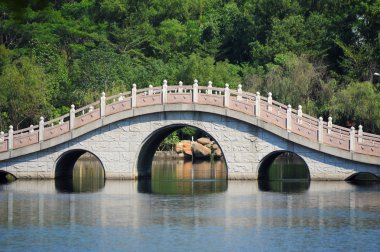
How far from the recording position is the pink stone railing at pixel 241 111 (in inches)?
1737

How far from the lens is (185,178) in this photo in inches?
2042

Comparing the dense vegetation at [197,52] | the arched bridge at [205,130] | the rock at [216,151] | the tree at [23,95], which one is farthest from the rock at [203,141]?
the arched bridge at [205,130]

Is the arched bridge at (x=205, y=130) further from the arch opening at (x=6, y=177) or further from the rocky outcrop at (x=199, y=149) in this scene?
the rocky outcrop at (x=199, y=149)

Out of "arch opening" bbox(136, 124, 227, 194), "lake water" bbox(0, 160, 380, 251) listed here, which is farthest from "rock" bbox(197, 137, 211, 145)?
"lake water" bbox(0, 160, 380, 251)

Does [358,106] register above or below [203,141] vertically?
above

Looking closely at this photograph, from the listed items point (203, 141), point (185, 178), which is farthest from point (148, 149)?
point (203, 141)

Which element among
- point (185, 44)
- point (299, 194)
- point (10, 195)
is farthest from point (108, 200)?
point (185, 44)

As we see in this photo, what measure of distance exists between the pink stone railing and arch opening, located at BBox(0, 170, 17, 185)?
2.24 metres

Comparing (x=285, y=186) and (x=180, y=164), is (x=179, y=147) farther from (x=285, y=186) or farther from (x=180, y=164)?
(x=285, y=186)

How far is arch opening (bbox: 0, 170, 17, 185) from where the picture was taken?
49.8 meters

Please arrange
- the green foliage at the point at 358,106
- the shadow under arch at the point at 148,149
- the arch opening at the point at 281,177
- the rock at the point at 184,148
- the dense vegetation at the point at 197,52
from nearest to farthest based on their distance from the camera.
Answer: the arch opening at the point at 281,177, the shadow under arch at the point at 148,149, the green foliage at the point at 358,106, the dense vegetation at the point at 197,52, the rock at the point at 184,148

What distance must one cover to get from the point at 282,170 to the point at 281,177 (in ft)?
18.8

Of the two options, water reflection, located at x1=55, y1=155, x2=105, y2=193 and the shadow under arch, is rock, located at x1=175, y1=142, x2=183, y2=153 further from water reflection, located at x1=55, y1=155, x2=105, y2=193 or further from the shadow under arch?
the shadow under arch

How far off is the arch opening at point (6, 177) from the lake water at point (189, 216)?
139 centimetres
